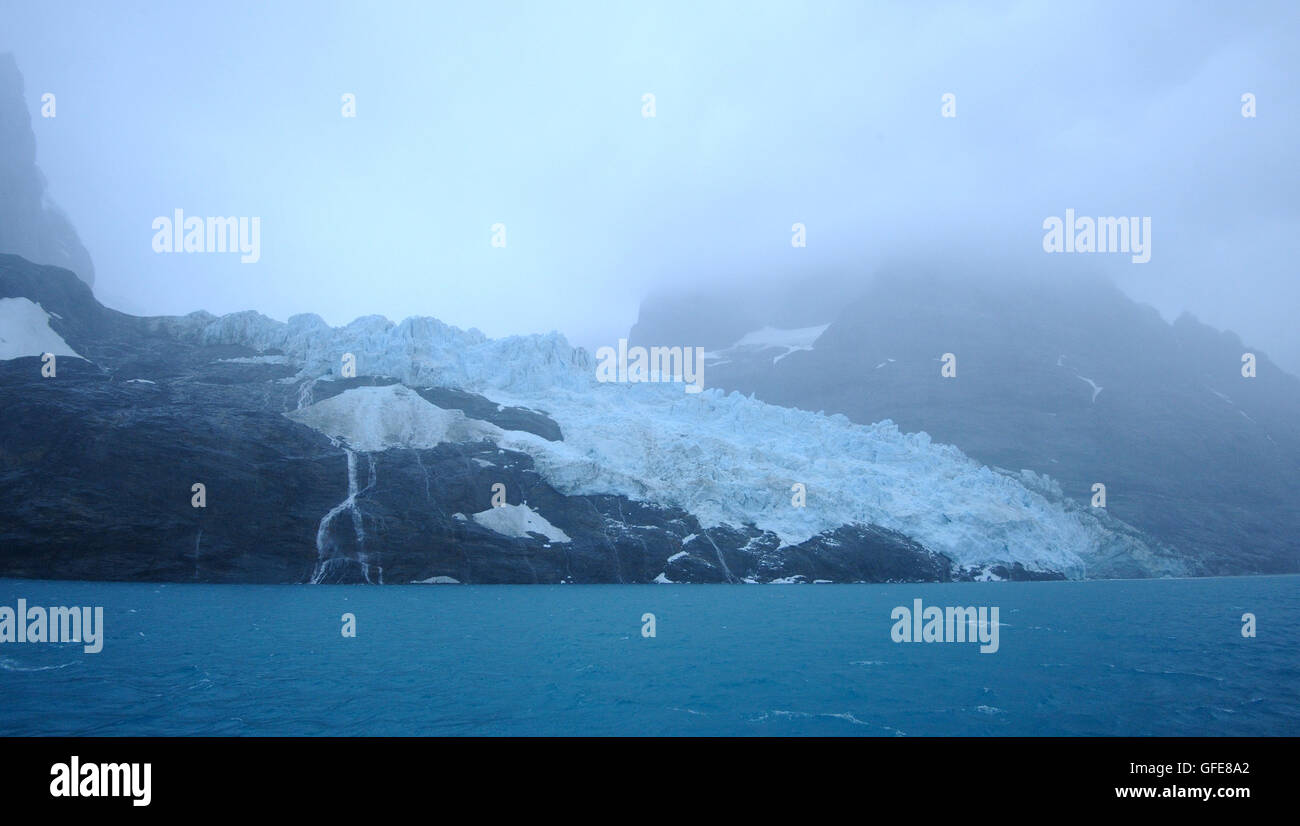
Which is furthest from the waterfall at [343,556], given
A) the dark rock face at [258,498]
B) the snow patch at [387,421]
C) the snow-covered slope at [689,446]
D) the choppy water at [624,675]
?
the choppy water at [624,675]

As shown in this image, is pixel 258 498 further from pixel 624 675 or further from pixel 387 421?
pixel 624 675

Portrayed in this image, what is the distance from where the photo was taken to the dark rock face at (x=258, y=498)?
262 ft

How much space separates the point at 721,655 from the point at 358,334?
104765 mm

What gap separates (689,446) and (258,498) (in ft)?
208

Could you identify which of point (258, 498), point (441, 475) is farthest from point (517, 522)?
point (258, 498)

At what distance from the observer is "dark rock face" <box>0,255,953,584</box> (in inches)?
3150

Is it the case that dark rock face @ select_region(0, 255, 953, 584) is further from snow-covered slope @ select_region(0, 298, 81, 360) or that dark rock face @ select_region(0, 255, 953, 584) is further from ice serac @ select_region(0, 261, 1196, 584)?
snow-covered slope @ select_region(0, 298, 81, 360)

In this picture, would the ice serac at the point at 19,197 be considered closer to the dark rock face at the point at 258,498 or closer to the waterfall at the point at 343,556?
the dark rock face at the point at 258,498

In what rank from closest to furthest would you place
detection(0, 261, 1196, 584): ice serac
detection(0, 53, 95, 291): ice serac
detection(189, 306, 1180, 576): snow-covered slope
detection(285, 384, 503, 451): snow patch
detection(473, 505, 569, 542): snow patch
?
1. detection(0, 261, 1196, 584): ice serac
2. detection(473, 505, 569, 542): snow patch
3. detection(285, 384, 503, 451): snow patch
4. detection(189, 306, 1180, 576): snow-covered slope
5. detection(0, 53, 95, 291): ice serac

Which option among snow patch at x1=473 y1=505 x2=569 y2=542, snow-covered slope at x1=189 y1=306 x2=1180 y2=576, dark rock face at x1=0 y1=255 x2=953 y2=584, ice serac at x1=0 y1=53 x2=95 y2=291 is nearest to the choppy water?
dark rock face at x1=0 y1=255 x2=953 y2=584

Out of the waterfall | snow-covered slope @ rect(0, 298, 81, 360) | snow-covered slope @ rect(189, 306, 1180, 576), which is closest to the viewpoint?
the waterfall

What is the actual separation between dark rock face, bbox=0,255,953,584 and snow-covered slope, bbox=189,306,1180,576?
377 centimetres

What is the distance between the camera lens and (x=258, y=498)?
8806cm

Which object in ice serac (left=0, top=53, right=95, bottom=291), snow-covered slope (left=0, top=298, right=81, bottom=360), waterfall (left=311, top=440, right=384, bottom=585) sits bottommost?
waterfall (left=311, top=440, right=384, bottom=585)
